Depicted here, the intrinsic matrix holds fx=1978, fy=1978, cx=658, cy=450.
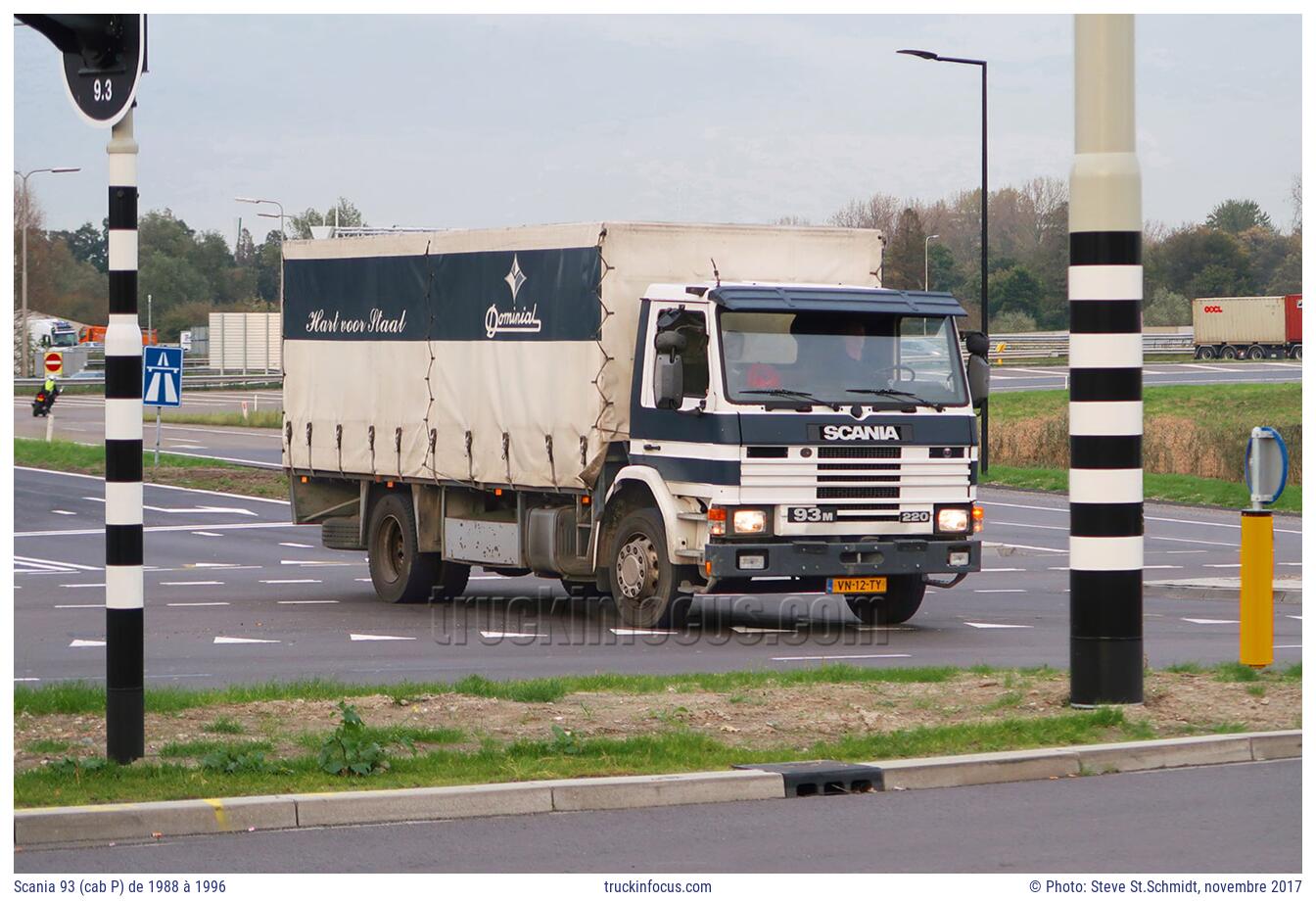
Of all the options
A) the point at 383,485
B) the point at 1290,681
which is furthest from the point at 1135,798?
the point at 383,485

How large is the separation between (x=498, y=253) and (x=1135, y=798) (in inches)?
453

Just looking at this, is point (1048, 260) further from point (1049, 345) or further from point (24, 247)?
point (24, 247)

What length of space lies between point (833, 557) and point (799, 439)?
113 cm

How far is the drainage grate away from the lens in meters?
9.09

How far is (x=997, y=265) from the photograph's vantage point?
4473 inches

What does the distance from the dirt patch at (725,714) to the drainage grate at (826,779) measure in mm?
676

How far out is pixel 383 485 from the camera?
21.4 m

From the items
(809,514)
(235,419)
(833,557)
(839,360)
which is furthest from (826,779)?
(235,419)

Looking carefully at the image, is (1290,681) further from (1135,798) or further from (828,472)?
(828,472)

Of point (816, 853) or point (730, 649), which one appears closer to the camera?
point (816, 853)

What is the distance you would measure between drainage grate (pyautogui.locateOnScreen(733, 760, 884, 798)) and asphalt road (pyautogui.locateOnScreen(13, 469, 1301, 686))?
5.15 metres

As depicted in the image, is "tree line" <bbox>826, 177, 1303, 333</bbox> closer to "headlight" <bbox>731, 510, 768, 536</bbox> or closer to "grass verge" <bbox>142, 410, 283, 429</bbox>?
"grass verge" <bbox>142, 410, 283, 429</bbox>

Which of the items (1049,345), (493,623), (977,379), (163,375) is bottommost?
(493,623)

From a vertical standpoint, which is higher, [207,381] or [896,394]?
[207,381]
